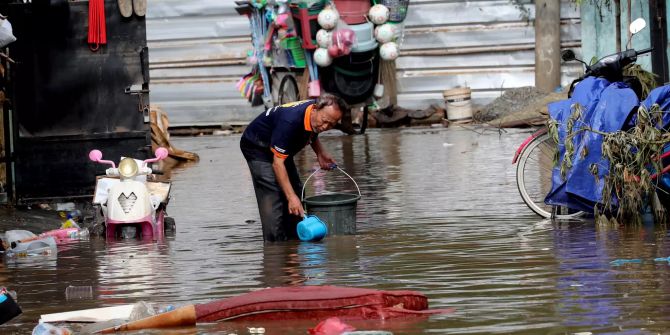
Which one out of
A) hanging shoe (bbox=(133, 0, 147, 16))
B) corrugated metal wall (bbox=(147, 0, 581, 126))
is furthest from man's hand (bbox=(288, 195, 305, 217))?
corrugated metal wall (bbox=(147, 0, 581, 126))

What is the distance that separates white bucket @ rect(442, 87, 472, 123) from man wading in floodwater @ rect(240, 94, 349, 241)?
13075 millimetres

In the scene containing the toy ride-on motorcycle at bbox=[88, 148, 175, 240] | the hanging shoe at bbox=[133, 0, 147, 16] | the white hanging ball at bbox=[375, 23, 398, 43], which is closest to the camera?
the toy ride-on motorcycle at bbox=[88, 148, 175, 240]

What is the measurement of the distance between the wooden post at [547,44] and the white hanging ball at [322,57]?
414 cm

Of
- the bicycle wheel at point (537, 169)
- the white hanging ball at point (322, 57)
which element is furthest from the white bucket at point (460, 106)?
the bicycle wheel at point (537, 169)

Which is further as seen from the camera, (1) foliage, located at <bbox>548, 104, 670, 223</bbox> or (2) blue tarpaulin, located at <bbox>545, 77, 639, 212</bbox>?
(2) blue tarpaulin, located at <bbox>545, 77, 639, 212</bbox>

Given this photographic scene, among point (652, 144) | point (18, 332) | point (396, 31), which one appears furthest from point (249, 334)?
point (396, 31)

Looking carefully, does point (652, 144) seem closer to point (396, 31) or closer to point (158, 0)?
point (396, 31)

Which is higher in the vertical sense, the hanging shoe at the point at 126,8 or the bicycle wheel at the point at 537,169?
the hanging shoe at the point at 126,8

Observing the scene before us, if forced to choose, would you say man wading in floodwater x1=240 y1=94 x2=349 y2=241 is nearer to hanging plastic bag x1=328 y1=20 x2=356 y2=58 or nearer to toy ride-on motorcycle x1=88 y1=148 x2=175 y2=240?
toy ride-on motorcycle x1=88 y1=148 x2=175 y2=240

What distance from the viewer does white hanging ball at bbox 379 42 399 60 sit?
21.6 metres

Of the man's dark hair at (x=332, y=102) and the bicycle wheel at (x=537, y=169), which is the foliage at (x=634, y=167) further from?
the man's dark hair at (x=332, y=102)

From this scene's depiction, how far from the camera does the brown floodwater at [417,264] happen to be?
6746mm

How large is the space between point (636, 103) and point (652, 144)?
1.31 ft

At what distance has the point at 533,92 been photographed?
22.8 metres
